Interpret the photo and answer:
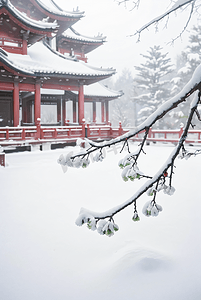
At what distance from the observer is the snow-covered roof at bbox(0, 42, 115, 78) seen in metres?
10.7

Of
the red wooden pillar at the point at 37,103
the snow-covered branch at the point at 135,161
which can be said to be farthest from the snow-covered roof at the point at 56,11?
the snow-covered branch at the point at 135,161

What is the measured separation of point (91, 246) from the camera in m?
3.85

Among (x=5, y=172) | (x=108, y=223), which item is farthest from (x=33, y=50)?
(x=108, y=223)

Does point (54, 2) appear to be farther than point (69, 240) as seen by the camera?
Yes

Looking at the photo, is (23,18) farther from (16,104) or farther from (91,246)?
(91,246)

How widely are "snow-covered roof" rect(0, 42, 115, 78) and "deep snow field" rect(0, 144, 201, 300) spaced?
6.22 metres

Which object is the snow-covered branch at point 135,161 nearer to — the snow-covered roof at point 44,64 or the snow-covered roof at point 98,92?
the snow-covered roof at point 44,64

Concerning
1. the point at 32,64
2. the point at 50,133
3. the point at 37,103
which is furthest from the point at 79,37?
the point at 50,133

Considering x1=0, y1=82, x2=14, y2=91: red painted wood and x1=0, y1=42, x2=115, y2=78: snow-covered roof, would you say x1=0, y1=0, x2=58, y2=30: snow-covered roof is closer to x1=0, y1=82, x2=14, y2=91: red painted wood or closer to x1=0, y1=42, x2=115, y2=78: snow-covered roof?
x1=0, y1=42, x2=115, y2=78: snow-covered roof

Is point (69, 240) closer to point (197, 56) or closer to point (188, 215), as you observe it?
point (188, 215)

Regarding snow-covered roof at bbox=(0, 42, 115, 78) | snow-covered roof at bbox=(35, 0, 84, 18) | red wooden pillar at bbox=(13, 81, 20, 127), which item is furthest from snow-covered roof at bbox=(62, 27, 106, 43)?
red wooden pillar at bbox=(13, 81, 20, 127)

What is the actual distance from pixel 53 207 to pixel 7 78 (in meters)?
8.27

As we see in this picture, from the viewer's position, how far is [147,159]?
32.7ft

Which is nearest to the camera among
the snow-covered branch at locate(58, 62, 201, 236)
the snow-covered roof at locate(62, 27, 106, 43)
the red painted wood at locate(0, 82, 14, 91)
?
the snow-covered branch at locate(58, 62, 201, 236)
